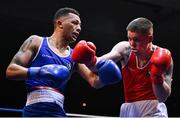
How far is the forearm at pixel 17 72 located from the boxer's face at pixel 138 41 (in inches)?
28.2

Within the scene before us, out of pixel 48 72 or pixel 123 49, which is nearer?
pixel 48 72

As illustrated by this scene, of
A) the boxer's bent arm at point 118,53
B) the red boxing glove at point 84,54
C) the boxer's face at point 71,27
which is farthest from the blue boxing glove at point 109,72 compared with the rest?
the boxer's face at point 71,27

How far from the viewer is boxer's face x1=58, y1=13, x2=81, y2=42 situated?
99.0 inches

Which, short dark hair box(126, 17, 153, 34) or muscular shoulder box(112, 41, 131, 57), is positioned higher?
short dark hair box(126, 17, 153, 34)

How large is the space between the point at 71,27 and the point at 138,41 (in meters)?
0.44

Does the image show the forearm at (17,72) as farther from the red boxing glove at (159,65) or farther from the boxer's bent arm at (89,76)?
the red boxing glove at (159,65)

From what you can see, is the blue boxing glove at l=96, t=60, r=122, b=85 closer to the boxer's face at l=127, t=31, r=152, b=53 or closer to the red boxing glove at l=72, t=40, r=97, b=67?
the red boxing glove at l=72, t=40, r=97, b=67

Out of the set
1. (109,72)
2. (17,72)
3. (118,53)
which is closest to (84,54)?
(109,72)

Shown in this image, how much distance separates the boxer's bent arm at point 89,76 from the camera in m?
2.50

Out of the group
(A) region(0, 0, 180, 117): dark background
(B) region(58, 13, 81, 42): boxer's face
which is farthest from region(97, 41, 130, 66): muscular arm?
(A) region(0, 0, 180, 117): dark background

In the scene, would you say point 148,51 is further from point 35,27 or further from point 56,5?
point 35,27

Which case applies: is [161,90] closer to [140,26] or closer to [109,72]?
[109,72]

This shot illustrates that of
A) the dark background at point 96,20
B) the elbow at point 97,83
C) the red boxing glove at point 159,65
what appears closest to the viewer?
the red boxing glove at point 159,65

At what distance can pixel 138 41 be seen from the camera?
252 centimetres
